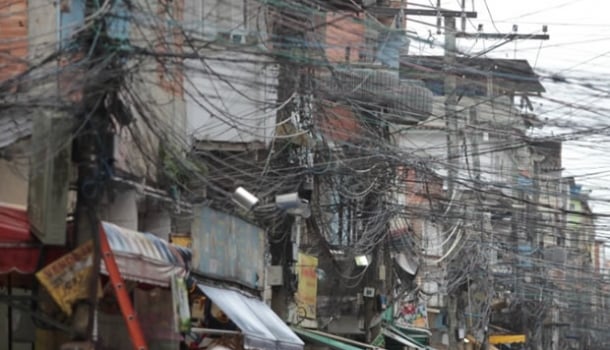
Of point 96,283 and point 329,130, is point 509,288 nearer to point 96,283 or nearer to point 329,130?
point 329,130

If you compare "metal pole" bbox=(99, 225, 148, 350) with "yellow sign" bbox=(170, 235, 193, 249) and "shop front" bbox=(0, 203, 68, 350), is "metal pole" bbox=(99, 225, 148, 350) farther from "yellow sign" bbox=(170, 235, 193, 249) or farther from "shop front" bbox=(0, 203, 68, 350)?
"yellow sign" bbox=(170, 235, 193, 249)

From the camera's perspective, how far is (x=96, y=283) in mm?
13383

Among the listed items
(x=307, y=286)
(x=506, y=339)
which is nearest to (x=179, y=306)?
(x=307, y=286)

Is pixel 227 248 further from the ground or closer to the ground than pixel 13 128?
closer to the ground

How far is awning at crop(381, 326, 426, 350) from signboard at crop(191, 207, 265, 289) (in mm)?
11543

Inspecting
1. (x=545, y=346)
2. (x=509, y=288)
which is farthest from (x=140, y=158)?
(x=545, y=346)

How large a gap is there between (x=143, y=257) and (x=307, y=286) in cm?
1350

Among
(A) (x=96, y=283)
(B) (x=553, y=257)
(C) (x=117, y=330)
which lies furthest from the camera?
(B) (x=553, y=257)

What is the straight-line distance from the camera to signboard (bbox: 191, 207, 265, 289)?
62.8 ft

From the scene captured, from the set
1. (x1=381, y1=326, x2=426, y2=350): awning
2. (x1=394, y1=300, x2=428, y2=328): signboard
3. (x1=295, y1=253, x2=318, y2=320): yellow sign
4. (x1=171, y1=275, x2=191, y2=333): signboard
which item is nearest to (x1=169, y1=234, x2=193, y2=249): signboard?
(x1=171, y1=275, x2=191, y2=333): signboard

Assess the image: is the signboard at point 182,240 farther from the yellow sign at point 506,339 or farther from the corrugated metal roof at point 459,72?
the yellow sign at point 506,339

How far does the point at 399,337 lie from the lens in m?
34.3

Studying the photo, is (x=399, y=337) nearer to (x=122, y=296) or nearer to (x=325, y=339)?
(x=325, y=339)

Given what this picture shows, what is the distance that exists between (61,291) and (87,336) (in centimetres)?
48
